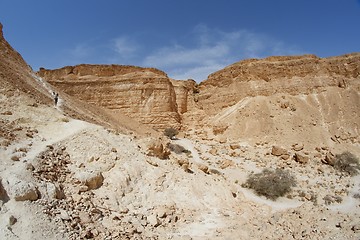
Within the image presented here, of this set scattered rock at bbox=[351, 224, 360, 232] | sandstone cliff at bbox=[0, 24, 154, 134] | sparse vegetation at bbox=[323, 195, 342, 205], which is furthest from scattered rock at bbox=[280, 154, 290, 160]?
scattered rock at bbox=[351, 224, 360, 232]

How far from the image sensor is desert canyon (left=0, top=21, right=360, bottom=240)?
28.0 feet

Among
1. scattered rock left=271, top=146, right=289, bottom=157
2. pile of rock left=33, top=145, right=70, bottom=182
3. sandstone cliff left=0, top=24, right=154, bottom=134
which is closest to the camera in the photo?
pile of rock left=33, top=145, right=70, bottom=182

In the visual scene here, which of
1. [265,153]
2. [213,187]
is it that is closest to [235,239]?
[213,187]

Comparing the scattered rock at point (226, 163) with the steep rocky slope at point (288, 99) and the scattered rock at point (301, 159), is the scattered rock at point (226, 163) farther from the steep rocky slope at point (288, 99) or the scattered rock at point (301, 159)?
the steep rocky slope at point (288, 99)

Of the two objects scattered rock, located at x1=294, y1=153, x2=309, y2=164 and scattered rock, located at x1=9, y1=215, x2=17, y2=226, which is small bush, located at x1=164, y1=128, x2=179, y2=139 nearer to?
scattered rock, located at x1=294, y1=153, x2=309, y2=164

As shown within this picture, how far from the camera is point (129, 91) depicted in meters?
32.9

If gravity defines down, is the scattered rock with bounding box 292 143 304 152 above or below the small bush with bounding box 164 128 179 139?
below

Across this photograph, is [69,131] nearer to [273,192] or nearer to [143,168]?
[143,168]

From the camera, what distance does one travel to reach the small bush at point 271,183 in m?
15.9

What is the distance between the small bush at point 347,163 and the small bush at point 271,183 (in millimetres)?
4153

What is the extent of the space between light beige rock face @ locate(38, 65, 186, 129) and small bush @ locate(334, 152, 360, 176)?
50.8 feet

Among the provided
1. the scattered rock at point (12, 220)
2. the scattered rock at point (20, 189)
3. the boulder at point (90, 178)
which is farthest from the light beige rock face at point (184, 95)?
the scattered rock at point (12, 220)

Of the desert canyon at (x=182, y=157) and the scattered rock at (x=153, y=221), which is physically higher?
the desert canyon at (x=182, y=157)

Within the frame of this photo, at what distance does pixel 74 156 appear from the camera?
11.1 m
